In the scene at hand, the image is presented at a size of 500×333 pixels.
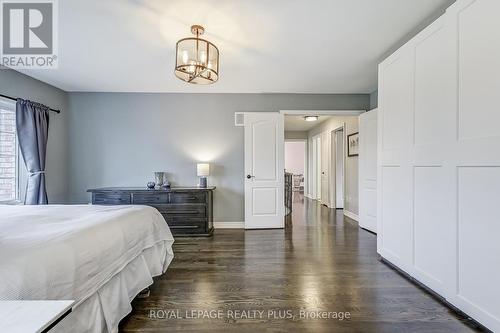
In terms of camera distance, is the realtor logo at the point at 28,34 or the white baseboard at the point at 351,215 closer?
the realtor logo at the point at 28,34

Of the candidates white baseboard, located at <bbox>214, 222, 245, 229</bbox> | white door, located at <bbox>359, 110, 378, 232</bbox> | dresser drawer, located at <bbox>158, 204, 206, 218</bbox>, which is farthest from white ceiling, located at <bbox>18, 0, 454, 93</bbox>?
white baseboard, located at <bbox>214, 222, 245, 229</bbox>

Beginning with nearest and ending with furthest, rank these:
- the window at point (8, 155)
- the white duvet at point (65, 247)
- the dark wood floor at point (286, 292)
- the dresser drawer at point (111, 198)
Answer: the white duvet at point (65, 247)
the dark wood floor at point (286, 292)
the window at point (8, 155)
the dresser drawer at point (111, 198)

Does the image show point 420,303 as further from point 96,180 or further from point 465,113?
point 96,180

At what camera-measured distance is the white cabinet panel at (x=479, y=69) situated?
5.29ft

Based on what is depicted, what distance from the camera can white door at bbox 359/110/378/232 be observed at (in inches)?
165

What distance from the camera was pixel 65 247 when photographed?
1254mm

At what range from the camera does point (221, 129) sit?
15.2 feet

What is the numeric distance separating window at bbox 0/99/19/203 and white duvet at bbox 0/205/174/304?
5.97ft

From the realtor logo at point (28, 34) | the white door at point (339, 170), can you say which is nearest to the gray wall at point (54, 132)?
the realtor logo at point (28, 34)

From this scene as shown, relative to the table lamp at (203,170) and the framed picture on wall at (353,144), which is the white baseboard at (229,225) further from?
the framed picture on wall at (353,144)

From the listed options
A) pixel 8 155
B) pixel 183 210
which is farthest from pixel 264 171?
pixel 8 155

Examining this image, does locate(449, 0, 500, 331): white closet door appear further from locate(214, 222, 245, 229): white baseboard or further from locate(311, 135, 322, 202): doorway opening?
locate(311, 135, 322, 202): doorway opening

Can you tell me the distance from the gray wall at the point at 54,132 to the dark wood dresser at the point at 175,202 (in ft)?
2.89

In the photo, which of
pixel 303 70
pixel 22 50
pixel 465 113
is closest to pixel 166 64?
pixel 22 50
